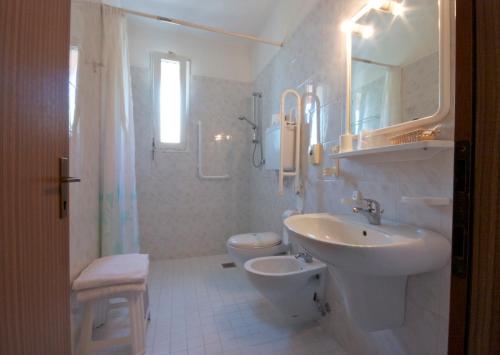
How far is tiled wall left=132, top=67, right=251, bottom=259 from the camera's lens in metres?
2.59

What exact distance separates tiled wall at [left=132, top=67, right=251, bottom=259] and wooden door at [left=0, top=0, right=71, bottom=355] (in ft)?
6.58

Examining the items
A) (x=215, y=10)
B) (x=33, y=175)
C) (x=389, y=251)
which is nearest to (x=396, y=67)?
(x=389, y=251)

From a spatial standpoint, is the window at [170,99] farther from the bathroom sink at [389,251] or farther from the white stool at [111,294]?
the bathroom sink at [389,251]

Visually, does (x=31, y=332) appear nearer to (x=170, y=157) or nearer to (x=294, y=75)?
(x=294, y=75)

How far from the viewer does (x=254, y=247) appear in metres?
1.80

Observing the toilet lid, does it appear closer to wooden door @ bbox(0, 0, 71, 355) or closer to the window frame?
wooden door @ bbox(0, 0, 71, 355)

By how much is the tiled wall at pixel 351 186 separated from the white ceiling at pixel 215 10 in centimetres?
56

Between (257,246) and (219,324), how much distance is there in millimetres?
585

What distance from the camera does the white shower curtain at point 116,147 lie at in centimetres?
166

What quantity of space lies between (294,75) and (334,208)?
1.17 meters

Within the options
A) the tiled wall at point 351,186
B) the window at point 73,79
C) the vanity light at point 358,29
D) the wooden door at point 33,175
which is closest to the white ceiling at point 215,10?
the tiled wall at point 351,186

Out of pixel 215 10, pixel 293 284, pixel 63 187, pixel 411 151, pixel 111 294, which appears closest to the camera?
pixel 63 187

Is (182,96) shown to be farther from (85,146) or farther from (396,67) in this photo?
(396,67)

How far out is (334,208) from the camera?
1.40 m
